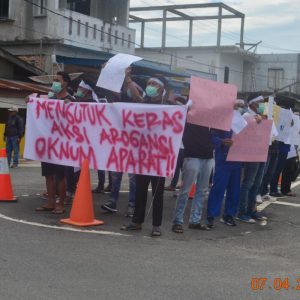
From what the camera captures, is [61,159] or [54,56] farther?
[54,56]

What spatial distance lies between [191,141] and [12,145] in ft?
32.8

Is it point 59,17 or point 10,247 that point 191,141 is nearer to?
point 10,247

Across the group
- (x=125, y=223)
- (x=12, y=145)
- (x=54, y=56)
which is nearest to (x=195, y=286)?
(x=125, y=223)

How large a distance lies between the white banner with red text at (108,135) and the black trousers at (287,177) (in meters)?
5.36

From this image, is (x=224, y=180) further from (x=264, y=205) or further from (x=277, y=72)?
(x=277, y=72)

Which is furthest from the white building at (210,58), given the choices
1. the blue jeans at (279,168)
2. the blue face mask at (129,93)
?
the blue face mask at (129,93)

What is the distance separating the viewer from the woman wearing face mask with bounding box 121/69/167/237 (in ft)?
23.0

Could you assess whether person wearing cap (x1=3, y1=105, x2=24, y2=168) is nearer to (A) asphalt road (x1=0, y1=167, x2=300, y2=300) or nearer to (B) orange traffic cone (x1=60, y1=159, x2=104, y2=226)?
(A) asphalt road (x1=0, y1=167, x2=300, y2=300)

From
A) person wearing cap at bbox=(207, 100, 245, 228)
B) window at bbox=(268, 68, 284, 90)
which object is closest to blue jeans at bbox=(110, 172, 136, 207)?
person wearing cap at bbox=(207, 100, 245, 228)

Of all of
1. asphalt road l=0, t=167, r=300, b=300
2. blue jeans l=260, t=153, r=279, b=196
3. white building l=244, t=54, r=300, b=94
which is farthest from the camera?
white building l=244, t=54, r=300, b=94

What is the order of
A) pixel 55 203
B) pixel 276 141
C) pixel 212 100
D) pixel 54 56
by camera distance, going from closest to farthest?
pixel 212 100 → pixel 55 203 → pixel 276 141 → pixel 54 56

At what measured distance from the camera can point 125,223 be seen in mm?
Answer: 7773

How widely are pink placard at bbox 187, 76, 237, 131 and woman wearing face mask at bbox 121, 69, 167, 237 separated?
452 millimetres
